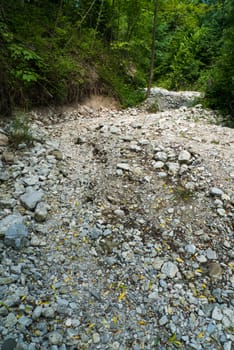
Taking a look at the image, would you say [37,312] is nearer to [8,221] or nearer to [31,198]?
[8,221]

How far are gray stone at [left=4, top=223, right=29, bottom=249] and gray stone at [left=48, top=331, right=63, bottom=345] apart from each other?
2.60 feet

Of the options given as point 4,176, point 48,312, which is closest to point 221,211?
point 48,312

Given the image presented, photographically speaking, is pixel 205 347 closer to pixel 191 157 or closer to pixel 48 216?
pixel 48 216

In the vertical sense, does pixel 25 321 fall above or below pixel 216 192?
below

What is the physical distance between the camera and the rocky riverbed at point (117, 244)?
1608 millimetres

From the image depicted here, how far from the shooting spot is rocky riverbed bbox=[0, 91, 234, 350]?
1608 mm

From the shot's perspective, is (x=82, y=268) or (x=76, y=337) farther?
Answer: (x=82, y=268)

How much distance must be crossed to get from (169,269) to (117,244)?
0.53 metres

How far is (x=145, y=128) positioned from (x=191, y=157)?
50.2 inches

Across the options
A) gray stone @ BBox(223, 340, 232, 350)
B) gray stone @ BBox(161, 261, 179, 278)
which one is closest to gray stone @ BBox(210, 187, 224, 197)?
gray stone @ BBox(161, 261, 179, 278)

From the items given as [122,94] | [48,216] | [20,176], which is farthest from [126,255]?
[122,94]

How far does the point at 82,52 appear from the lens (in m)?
5.71

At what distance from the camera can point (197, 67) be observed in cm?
1191

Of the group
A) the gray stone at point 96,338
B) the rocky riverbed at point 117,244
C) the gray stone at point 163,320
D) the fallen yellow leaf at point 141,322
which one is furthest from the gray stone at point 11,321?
the gray stone at point 163,320
